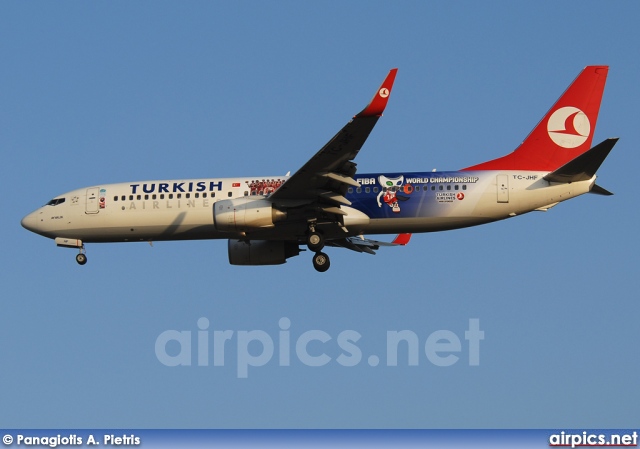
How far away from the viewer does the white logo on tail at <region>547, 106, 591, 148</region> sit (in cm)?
4516

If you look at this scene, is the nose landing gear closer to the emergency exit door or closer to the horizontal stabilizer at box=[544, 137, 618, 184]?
the emergency exit door

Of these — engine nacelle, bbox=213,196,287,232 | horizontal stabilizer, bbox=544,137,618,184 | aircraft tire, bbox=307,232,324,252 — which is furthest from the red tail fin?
engine nacelle, bbox=213,196,287,232

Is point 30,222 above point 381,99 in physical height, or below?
above

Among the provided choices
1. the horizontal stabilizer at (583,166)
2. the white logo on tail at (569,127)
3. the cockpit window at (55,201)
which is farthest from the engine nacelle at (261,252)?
the white logo on tail at (569,127)

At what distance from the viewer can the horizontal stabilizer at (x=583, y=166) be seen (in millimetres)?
40406

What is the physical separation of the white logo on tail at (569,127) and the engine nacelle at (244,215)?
11.4 meters

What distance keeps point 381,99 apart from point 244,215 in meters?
7.69

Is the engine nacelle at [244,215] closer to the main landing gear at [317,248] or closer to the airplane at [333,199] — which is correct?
the airplane at [333,199]

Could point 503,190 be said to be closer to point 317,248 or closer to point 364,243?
point 317,248

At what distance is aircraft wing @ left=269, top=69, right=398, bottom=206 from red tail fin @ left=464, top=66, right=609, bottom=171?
5.94 metres

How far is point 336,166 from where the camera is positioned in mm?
40531

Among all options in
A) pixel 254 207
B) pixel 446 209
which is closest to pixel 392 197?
pixel 446 209

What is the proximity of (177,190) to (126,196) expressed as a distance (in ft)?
7.23

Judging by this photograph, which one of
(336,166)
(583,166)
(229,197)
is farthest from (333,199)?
(583,166)
